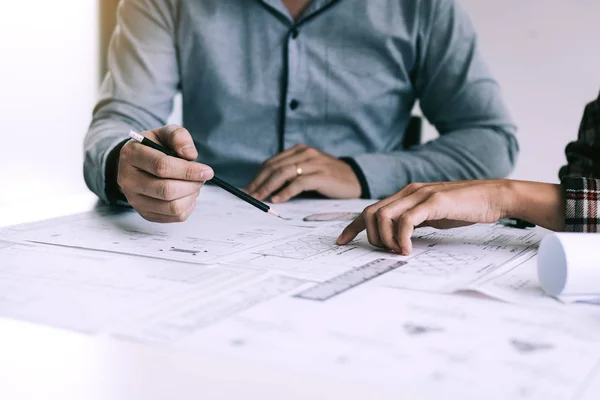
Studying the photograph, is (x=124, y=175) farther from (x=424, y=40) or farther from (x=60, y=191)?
(x=60, y=191)

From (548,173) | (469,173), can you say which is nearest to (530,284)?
(469,173)

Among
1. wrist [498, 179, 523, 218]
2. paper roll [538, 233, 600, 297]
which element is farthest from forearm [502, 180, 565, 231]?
paper roll [538, 233, 600, 297]

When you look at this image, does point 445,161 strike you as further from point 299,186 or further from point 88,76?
point 88,76

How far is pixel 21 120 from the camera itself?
8.84ft

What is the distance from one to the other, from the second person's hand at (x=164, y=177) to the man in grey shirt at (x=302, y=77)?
1.42ft

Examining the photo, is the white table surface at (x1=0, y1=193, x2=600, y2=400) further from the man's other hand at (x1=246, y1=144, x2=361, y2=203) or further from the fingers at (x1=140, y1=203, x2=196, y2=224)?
the man's other hand at (x1=246, y1=144, x2=361, y2=203)

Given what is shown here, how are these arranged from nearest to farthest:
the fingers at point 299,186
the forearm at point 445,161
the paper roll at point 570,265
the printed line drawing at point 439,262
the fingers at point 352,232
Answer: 1. the paper roll at point 570,265
2. the printed line drawing at point 439,262
3. the fingers at point 352,232
4. the fingers at point 299,186
5. the forearm at point 445,161

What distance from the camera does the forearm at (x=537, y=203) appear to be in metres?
0.87

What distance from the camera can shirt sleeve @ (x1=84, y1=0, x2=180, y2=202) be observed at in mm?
1362

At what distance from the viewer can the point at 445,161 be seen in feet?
4.42

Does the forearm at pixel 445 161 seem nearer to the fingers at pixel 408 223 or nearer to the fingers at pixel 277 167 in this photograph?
the fingers at pixel 277 167

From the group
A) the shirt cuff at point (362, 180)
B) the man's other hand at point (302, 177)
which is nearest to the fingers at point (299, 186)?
the man's other hand at point (302, 177)

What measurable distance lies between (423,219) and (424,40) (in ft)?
2.44

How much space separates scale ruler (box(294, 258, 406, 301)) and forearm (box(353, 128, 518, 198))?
56cm
